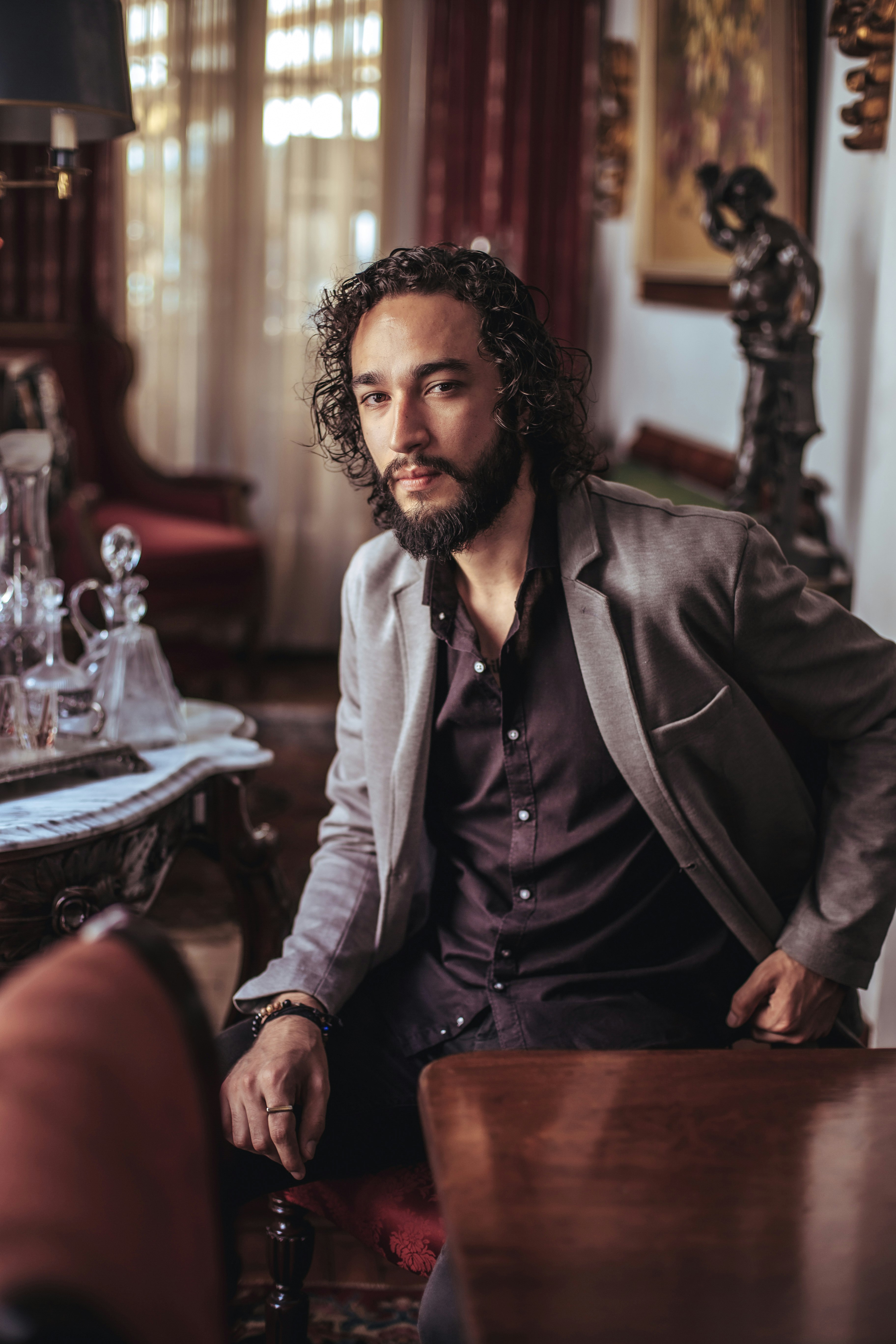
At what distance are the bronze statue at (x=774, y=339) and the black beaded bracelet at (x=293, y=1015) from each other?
1.71 metres

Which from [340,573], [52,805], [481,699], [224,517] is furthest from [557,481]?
[340,573]

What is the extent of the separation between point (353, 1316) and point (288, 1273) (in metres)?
0.55

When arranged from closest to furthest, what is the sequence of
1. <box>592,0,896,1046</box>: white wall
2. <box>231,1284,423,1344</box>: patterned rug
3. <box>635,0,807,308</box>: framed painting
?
<box>231,1284,423,1344</box>: patterned rug, <box>592,0,896,1046</box>: white wall, <box>635,0,807,308</box>: framed painting

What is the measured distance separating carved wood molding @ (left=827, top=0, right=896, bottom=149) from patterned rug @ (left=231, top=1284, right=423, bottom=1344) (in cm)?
244

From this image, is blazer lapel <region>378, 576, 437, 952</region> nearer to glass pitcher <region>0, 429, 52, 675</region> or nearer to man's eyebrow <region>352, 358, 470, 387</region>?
man's eyebrow <region>352, 358, 470, 387</region>

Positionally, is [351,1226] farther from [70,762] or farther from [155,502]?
[155,502]

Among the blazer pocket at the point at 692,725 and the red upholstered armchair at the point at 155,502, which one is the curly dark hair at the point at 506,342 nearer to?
the blazer pocket at the point at 692,725

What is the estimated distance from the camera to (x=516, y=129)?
6449mm

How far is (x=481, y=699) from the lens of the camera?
171cm

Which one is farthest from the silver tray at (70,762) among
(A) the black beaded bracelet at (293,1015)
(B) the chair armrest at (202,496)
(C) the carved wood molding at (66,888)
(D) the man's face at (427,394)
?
(B) the chair armrest at (202,496)

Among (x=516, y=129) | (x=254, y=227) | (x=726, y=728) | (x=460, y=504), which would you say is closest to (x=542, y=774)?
(x=726, y=728)

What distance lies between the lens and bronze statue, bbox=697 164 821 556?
9.31ft

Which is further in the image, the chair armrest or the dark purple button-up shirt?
the chair armrest

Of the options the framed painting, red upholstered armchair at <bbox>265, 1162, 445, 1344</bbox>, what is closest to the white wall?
the framed painting
